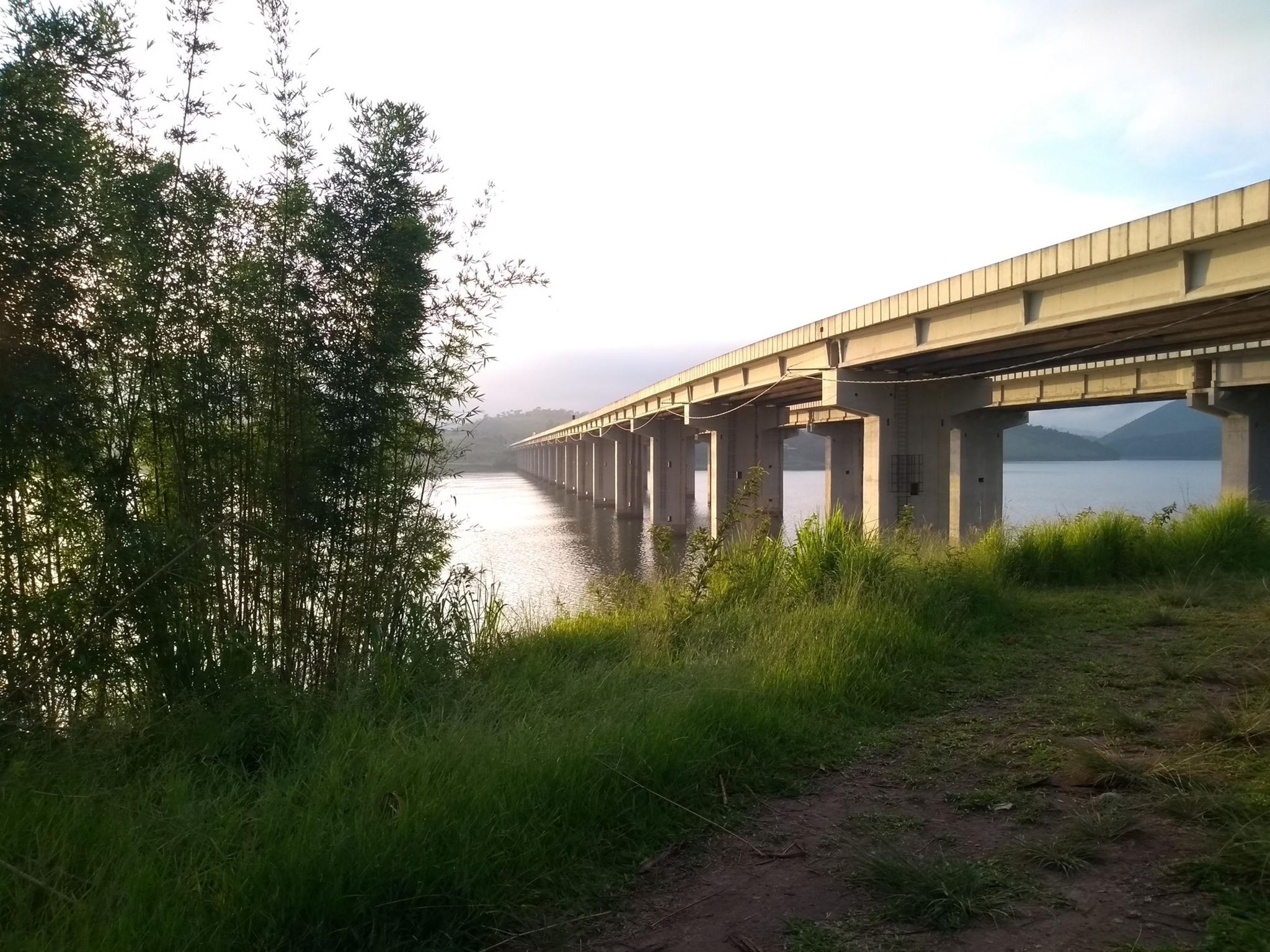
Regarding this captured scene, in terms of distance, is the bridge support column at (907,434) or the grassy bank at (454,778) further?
the bridge support column at (907,434)

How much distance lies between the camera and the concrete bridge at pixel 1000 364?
484 inches

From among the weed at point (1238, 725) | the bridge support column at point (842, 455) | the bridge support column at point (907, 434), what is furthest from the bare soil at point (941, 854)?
the bridge support column at point (842, 455)

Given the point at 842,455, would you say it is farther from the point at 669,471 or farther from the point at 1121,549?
Result: the point at 1121,549

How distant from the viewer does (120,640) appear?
5.07 meters

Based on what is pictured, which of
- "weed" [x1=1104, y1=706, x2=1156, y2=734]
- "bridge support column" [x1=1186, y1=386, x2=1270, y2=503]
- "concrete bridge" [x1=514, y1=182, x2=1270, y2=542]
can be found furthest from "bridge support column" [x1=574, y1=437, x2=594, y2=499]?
"weed" [x1=1104, y1=706, x2=1156, y2=734]

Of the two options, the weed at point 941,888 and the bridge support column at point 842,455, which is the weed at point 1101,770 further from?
the bridge support column at point 842,455

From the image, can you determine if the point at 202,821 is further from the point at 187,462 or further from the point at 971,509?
the point at 971,509

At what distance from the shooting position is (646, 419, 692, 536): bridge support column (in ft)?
139

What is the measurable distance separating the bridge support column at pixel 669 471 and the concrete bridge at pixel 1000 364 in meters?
4.70

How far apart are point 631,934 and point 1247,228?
12.0 metres

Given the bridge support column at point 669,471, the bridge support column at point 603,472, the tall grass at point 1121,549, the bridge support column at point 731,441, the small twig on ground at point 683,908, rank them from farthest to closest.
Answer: the bridge support column at point 603,472 < the bridge support column at point 669,471 < the bridge support column at point 731,441 < the tall grass at point 1121,549 < the small twig on ground at point 683,908

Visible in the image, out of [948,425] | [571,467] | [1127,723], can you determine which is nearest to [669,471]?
[948,425]

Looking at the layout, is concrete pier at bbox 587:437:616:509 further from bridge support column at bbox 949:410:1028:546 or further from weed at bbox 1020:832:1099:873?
weed at bbox 1020:832:1099:873

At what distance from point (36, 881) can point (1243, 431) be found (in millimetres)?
30336
